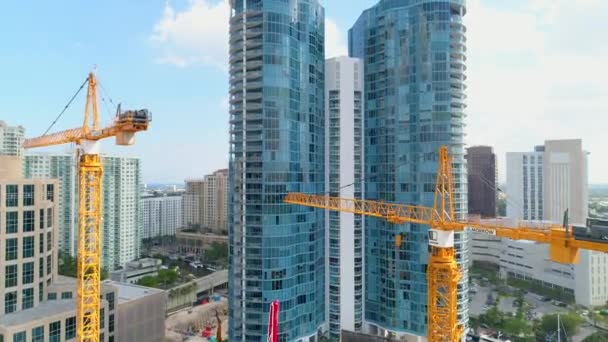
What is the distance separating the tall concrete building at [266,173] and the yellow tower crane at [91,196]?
10.1 m

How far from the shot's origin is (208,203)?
109500mm

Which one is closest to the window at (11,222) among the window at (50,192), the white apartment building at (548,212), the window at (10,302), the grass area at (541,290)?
the window at (50,192)

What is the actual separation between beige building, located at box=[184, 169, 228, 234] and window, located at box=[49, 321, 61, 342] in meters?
77.9

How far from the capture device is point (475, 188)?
9081 cm

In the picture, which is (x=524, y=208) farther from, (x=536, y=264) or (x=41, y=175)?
(x=41, y=175)

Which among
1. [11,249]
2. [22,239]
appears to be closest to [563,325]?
[22,239]

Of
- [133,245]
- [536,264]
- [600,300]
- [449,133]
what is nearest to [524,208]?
[536,264]

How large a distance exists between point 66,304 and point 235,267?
12439 mm

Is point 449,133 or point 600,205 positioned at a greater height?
point 449,133

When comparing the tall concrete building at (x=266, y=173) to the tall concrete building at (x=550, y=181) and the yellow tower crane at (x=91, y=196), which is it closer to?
the yellow tower crane at (x=91, y=196)

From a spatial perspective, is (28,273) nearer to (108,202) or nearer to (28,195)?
(28,195)

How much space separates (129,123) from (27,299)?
16082 mm

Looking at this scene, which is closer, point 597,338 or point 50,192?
point 50,192

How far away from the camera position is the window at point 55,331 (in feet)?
82.1
